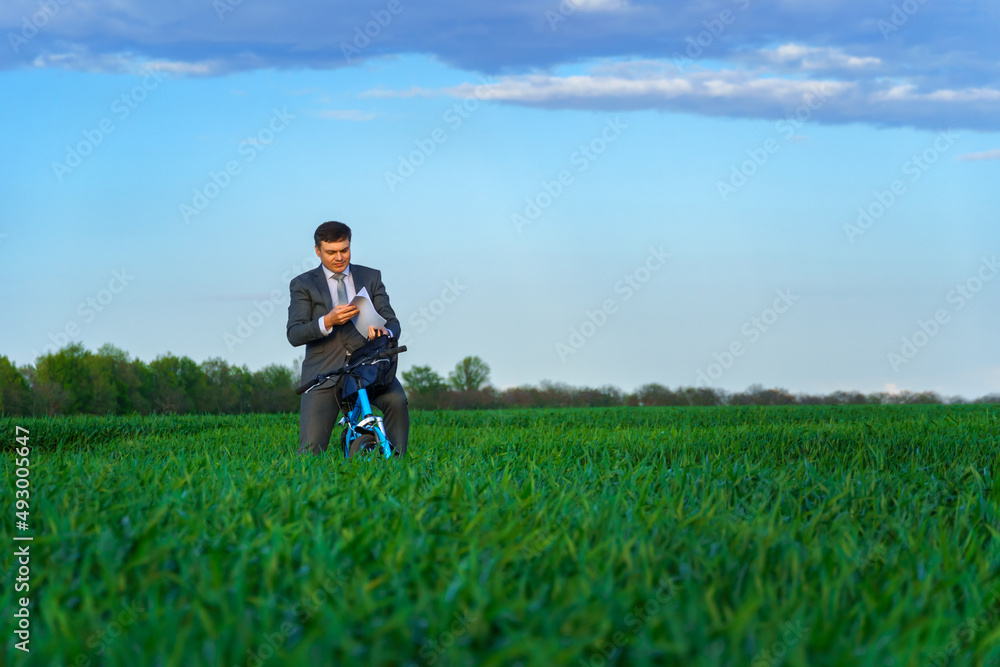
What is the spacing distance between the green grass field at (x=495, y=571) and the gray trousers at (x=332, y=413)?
1.83 m

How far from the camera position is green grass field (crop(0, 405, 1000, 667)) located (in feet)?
7.21

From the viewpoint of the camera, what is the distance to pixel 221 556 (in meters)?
2.93

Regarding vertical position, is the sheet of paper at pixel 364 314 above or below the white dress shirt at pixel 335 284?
below

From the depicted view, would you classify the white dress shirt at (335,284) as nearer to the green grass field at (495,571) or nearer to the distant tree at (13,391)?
the green grass field at (495,571)

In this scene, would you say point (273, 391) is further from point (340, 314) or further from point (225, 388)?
point (340, 314)

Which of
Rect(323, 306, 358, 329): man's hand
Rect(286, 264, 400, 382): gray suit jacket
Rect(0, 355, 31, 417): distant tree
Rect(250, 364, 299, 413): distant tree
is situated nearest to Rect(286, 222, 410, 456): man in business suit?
Rect(286, 264, 400, 382): gray suit jacket

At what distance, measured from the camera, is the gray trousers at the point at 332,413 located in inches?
280

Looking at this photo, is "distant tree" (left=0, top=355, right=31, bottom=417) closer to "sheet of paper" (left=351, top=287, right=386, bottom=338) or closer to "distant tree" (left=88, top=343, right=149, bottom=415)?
"distant tree" (left=88, top=343, right=149, bottom=415)

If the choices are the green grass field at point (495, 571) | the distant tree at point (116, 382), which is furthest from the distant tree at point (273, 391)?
the green grass field at point (495, 571)

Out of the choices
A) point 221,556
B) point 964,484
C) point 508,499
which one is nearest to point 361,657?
point 221,556

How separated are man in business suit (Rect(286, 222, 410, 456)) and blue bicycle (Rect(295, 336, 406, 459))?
0.54ft

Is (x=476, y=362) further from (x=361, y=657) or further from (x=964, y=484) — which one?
(x=361, y=657)

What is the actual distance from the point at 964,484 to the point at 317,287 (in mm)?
4846

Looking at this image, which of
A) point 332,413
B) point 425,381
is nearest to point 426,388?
point 425,381
